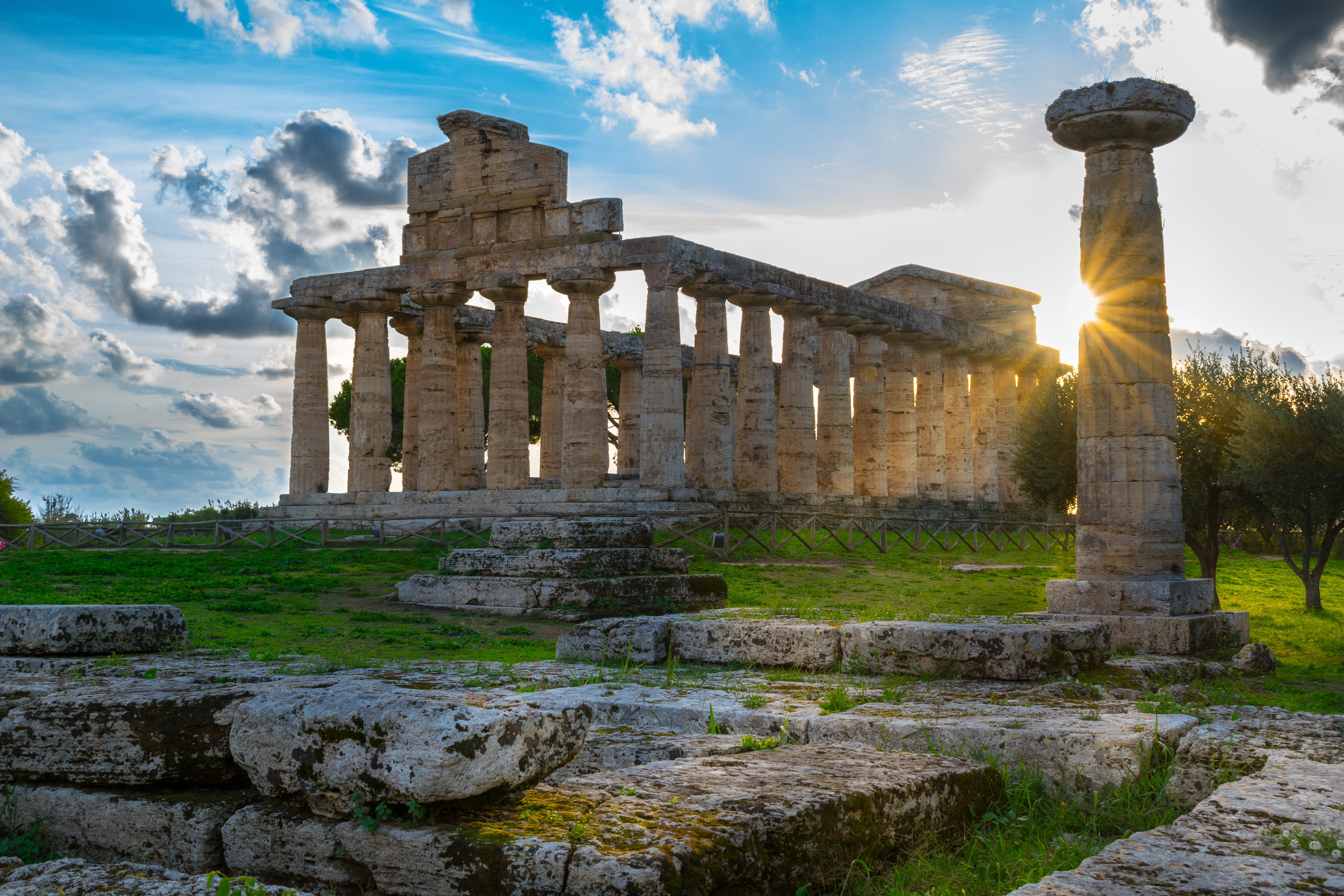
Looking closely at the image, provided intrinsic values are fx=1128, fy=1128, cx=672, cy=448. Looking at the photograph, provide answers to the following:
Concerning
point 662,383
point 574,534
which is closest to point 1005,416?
point 662,383

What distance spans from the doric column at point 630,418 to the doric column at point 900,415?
9125mm

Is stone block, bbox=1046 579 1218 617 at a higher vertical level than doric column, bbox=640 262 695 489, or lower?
lower

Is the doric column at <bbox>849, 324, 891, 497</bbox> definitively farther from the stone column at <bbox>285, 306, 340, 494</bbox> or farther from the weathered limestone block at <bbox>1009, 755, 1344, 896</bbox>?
the weathered limestone block at <bbox>1009, 755, 1344, 896</bbox>

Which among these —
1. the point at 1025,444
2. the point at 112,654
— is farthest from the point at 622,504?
the point at 112,654

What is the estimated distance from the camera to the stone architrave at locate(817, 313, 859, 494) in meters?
34.6

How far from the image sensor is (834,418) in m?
34.7

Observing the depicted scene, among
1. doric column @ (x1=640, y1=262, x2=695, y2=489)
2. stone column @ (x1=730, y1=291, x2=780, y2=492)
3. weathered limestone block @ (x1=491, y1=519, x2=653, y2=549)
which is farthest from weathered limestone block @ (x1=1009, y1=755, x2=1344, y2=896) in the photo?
stone column @ (x1=730, y1=291, x2=780, y2=492)

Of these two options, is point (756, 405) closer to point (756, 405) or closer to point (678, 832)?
point (756, 405)

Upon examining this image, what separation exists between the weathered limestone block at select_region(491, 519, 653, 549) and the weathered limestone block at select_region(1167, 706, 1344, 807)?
29.1 ft

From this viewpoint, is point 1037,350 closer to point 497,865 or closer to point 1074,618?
point 1074,618

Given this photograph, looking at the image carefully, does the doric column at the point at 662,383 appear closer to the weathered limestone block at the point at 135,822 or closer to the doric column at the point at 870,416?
the doric column at the point at 870,416

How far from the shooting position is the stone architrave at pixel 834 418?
3462 cm

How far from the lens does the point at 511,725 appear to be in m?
4.16

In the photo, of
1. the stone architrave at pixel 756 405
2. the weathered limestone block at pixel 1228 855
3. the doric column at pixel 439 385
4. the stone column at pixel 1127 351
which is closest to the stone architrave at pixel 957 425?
the stone architrave at pixel 756 405
